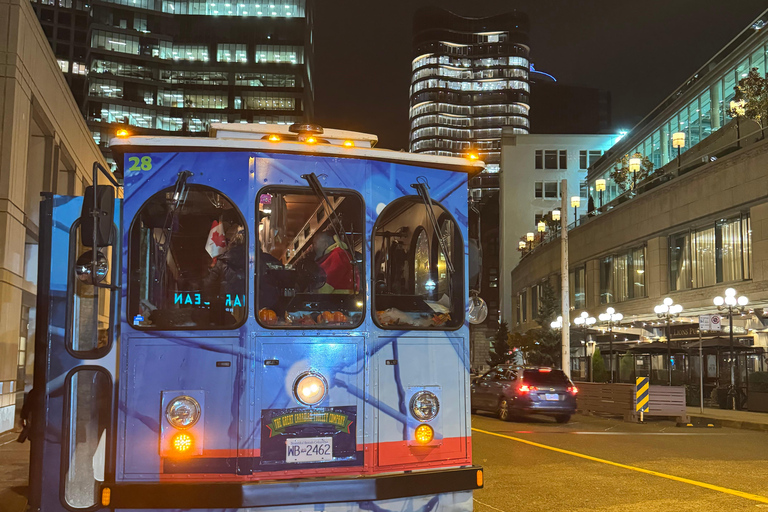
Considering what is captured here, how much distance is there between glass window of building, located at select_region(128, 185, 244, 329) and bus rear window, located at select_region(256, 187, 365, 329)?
19cm

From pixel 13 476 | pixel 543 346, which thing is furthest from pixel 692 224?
pixel 13 476

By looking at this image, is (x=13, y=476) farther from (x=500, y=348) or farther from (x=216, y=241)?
(x=500, y=348)

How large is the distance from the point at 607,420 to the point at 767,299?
10.4 m

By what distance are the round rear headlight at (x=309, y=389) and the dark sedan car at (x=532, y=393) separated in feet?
54.3

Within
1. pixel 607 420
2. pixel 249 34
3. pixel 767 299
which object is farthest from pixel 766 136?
pixel 249 34

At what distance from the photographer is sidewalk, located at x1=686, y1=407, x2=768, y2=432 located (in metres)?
21.0

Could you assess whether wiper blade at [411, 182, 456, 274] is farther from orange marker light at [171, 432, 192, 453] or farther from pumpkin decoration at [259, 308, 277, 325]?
orange marker light at [171, 432, 192, 453]

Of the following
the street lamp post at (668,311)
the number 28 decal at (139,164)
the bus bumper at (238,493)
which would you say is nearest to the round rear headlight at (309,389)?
the bus bumper at (238,493)

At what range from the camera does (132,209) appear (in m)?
5.55

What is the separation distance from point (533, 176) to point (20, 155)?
238ft

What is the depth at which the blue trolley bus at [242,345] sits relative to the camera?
5309 mm

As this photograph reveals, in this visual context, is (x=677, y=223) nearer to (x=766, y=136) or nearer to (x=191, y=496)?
(x=766, y=136)

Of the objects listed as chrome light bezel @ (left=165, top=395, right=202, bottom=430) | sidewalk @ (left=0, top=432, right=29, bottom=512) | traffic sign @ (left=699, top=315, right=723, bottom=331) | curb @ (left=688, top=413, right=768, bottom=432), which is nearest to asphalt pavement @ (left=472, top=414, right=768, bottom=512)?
curb @ (left=688, top=413, right=768, bottom=432)

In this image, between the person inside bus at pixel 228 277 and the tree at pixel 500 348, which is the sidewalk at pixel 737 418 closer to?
the person inside bus at pixel 228 277
